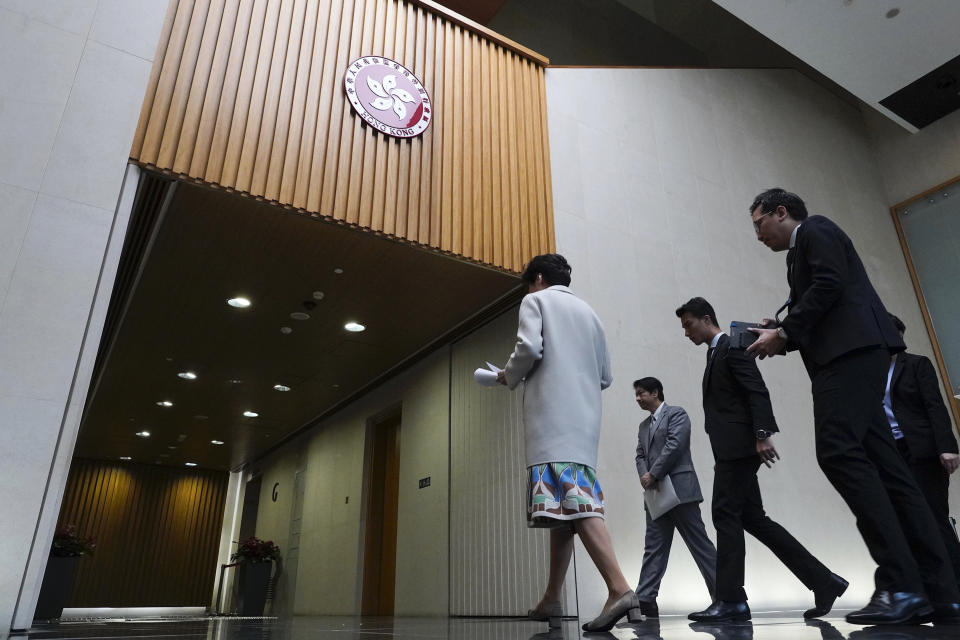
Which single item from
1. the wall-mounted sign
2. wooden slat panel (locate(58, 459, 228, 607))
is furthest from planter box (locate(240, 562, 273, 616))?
the wall-mounted sign

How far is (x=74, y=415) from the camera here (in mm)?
3416

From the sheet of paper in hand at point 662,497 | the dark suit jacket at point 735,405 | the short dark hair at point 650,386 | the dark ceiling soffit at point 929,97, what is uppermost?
the dark ceiling soffit at point 929,97

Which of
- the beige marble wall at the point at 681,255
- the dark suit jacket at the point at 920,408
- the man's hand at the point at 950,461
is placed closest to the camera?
the man's hand at the point at 950,461

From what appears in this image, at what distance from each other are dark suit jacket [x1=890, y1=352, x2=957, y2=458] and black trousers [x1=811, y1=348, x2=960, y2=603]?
1.57 metres

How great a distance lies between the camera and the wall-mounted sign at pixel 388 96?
17.4ft

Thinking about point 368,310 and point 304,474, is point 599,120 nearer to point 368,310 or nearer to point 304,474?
point 368,310

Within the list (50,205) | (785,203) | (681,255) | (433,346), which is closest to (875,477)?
(785,203)

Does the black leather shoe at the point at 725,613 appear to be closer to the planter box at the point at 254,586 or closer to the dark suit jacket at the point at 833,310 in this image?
the dark suit jacket at the point at 833,310

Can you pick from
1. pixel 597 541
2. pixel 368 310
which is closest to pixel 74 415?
pixel 597 541

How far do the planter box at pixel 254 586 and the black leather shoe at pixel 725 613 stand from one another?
9.18 meters

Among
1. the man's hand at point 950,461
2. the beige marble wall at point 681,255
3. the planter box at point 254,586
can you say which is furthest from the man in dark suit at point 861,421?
the planter box at point 254,586

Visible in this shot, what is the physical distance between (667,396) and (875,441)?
3.72 meters

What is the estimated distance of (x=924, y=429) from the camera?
138 inches

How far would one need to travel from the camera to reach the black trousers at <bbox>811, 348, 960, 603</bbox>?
6.45 ft
